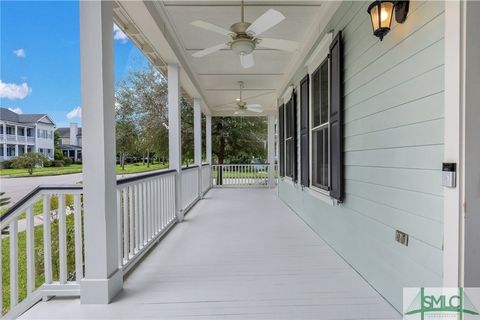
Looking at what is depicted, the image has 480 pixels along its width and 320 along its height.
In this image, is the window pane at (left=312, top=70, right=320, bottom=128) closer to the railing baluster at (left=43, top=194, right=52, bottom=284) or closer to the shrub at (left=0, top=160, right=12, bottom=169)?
the railing baluster at (left=43, top=194, right=52, bottom=284)

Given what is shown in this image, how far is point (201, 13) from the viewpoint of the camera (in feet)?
11.5

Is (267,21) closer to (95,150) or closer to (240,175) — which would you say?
(95,150)

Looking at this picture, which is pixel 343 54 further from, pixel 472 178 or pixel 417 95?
pixel 472 178

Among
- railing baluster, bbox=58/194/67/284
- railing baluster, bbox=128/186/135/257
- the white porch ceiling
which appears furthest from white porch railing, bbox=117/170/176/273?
the white porch ceiling

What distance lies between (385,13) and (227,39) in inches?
109

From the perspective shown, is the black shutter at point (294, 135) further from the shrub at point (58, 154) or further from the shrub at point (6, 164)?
the shrub at point (6, 164)

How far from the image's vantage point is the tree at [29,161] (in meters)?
2.04

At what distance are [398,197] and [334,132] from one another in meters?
1.24

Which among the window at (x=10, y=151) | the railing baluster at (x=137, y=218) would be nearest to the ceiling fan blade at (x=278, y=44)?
the railing baluster at (x=137, y=218)

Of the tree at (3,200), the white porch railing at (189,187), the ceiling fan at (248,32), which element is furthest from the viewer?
the white porch railing at (189,187)

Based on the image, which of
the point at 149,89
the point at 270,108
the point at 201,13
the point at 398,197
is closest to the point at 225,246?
the point at 398,197

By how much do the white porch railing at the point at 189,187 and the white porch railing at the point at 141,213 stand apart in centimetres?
112

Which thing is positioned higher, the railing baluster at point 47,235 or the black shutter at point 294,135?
the black shutter at point 294,135

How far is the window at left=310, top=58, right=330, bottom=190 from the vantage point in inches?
141
